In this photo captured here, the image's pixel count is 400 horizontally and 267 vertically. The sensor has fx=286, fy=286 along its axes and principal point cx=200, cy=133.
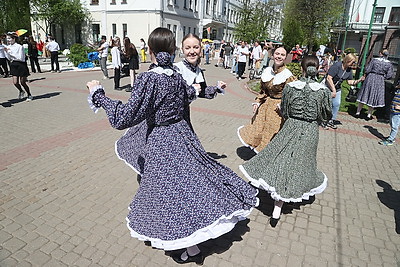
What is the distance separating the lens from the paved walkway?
2.87m

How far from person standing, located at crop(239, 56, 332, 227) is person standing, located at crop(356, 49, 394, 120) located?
5.58 metres

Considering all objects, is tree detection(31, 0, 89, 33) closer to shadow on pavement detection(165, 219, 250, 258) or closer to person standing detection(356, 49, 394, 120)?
person standing detection(356, 49, 394, 120)

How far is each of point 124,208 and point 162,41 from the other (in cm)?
216

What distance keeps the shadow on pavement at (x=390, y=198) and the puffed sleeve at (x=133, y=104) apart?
3.46m

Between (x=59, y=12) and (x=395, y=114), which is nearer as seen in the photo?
(x=395, y=114)

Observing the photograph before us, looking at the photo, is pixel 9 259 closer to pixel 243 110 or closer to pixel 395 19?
pixel 243 110

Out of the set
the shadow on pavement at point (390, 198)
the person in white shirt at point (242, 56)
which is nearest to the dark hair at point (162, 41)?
the shadow on pavement at point (390, 198)

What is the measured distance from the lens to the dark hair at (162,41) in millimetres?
2424

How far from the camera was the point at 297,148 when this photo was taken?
3277 mm

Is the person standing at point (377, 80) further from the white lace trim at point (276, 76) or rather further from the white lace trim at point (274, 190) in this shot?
the white lace trim at point (274, 190)

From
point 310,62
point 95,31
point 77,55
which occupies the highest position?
point 95,31

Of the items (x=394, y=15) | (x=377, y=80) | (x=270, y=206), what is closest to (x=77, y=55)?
(x=377, y=80)

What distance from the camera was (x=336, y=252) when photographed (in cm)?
301

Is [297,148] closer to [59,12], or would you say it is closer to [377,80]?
Answer: [377,80]
